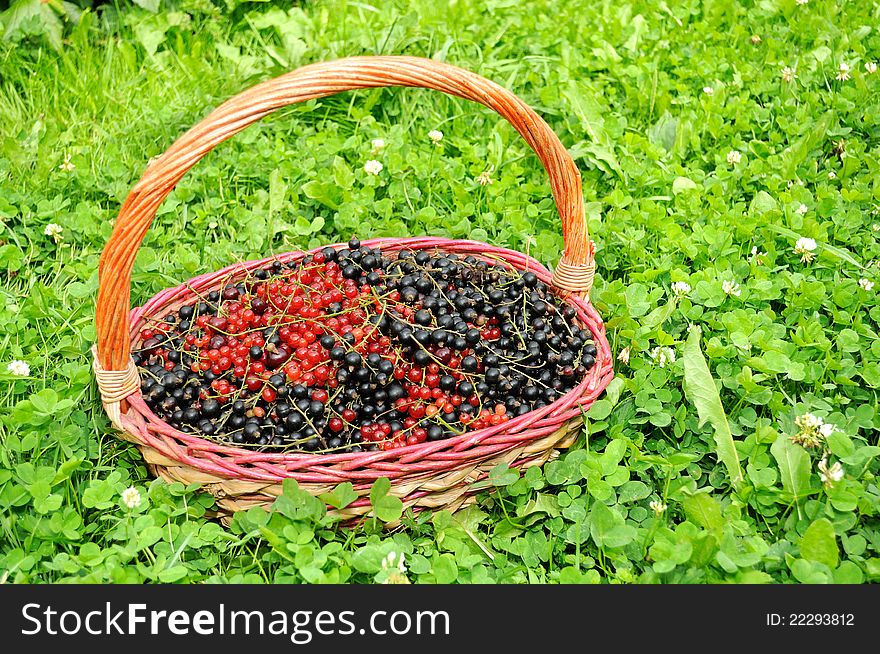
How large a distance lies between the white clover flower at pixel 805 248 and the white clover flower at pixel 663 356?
0.73 m

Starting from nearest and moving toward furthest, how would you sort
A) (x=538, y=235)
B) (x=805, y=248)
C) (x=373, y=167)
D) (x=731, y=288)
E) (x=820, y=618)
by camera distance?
(x=820, y=618)
(x=731, y=288)
(x=805, y=248)
(x=538, y=235)
(x=373, y=167)

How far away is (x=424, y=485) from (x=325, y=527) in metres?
0.29

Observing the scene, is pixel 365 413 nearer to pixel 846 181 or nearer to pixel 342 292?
pixel 342 292

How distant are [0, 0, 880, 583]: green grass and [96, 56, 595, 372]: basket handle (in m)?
0.37

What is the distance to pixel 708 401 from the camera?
233 cm

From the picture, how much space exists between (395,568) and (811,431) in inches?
46.6

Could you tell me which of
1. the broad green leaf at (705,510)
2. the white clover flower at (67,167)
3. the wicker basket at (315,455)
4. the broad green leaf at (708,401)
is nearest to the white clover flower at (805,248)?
the broad green leaf at (708,401)

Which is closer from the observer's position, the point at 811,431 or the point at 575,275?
the point at 811,431

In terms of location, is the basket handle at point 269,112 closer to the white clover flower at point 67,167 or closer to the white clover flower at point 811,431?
the white clover flower at point 811,431

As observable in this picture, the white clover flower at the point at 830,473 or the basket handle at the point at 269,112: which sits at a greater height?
the basket handle at the point at 269,112

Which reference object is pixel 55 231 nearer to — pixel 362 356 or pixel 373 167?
pixel 373 167

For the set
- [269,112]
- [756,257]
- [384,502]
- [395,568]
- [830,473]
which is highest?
[269,112]

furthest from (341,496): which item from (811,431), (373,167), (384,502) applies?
(373,167)

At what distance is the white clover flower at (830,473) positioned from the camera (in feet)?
6.68
